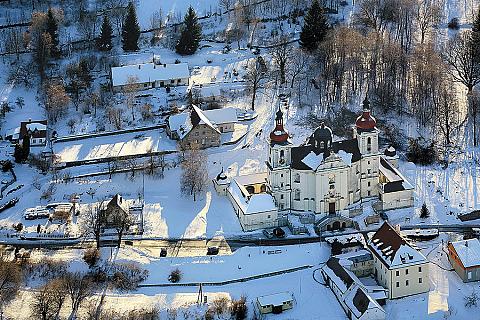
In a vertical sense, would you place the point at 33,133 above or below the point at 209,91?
below

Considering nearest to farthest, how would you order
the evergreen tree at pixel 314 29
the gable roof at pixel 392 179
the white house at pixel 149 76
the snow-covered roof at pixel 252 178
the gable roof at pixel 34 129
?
1. the gable roof at pixel 392 179
2. the snow-covered roof at pixel 252 178
3. the gable roof at pixel 34 129
4. the white house at pixel 149 76
5. the evergreen tree at pixel 314 29

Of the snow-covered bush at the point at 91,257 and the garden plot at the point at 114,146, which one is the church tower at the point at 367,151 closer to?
the garden plot at the point at 114,146

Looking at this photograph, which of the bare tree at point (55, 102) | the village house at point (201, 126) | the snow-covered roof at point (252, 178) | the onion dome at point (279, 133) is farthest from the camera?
the bare tree at point (55, 102)

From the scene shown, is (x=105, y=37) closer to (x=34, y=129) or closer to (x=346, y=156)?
(x=34, y=129)

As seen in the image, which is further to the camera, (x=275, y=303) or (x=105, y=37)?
(x=105, y=37)

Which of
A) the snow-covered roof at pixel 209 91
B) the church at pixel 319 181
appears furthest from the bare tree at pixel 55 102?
the church at pixel 319 181

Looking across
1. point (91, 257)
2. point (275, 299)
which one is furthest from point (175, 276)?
point (275, 299)

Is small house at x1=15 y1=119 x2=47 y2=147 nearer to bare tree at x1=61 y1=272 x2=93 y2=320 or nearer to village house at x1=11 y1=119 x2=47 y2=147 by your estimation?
village house at x1=11 y1=119 x2=47 y2=147
